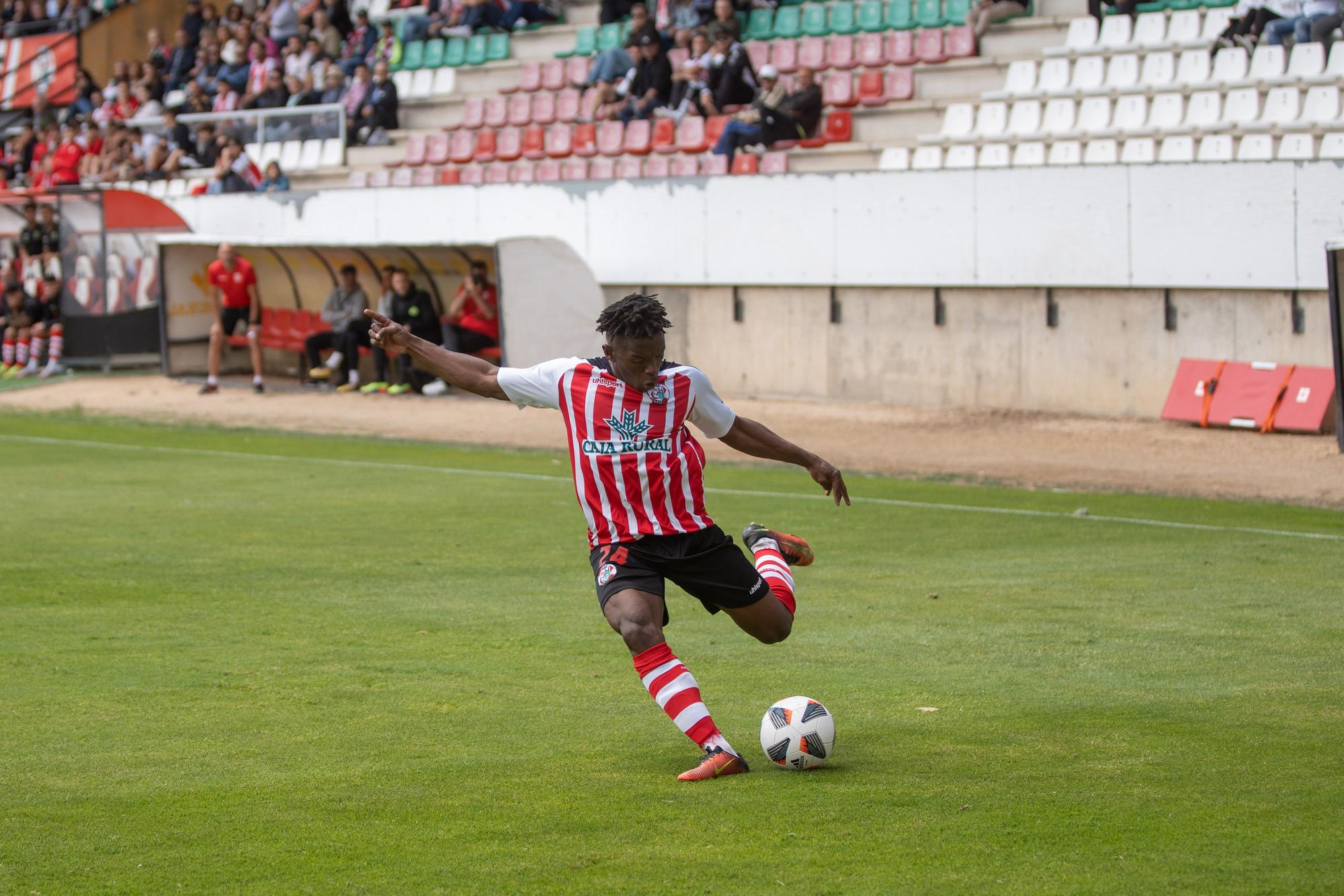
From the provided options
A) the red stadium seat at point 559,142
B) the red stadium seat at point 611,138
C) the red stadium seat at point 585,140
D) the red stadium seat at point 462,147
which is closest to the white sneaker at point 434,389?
the red stadium seat at point 611,138

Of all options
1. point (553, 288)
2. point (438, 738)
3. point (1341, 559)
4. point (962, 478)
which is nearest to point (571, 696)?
point (438, 738)

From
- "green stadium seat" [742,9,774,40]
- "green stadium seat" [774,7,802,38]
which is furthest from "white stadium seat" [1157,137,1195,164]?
"green stadium seat" [742,9,774,40]

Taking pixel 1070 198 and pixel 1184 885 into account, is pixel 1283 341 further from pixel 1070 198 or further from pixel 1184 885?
pixel 1184 885

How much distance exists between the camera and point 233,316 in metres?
24.5

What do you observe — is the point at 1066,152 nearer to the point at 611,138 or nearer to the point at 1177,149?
the point at 1177,149

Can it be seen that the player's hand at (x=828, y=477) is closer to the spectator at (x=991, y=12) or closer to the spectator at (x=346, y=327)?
the spectator at (x=991, y=12)

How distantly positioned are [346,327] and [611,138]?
5.20m

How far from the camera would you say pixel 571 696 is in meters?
7.07

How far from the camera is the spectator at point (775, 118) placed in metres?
22.4

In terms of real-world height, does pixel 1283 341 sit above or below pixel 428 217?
below

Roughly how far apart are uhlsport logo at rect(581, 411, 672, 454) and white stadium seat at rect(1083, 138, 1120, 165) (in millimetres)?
14253

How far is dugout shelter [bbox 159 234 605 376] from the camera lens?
70.5ft

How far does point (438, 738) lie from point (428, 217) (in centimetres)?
1915

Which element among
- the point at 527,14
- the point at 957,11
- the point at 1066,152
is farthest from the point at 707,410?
the point at 527,14
